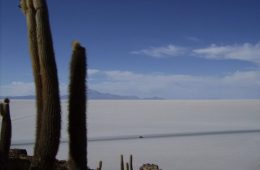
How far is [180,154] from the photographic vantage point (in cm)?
1902

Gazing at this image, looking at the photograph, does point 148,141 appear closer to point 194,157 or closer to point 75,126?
point 194,157

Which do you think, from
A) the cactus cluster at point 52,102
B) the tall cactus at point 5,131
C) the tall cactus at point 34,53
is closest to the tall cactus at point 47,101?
the cactus cluster at point 52,102

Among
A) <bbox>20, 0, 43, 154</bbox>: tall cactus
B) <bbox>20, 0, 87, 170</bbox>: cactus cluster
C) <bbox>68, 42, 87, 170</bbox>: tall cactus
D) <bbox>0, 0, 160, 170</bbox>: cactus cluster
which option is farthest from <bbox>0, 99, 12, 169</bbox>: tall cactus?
<bbox>68, 42, 87, 170</bbox>: tall cactus

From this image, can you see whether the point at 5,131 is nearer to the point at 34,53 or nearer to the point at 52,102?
the point at 34,53

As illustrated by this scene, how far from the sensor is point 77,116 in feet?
26.8

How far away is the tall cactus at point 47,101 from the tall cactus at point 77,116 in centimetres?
33

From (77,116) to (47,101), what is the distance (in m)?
0.65

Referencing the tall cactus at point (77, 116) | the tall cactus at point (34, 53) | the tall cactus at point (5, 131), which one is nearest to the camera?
the tall cactus at point (77, 116)

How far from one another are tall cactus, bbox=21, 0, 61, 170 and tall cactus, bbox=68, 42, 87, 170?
0.33m

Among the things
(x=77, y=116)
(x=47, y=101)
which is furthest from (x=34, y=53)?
(x=77, y=116)

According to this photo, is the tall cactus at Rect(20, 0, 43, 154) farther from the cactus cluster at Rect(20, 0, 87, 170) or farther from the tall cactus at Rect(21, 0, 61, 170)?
the tall cactus at Rect(21, 0, 61, 170)

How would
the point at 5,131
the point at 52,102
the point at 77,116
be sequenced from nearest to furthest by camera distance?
the point at 77,116 → the point at 52,102 → the point at 5,131

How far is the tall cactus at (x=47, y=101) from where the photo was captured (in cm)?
834

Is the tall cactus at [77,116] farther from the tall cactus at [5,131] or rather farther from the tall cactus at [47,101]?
the tall cactus at [5,131]
